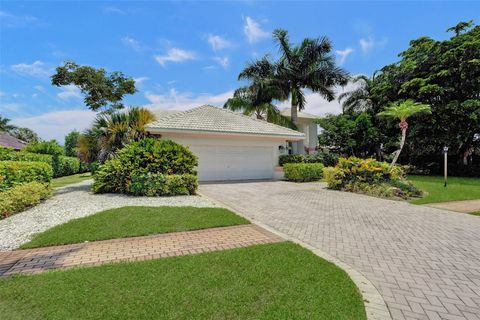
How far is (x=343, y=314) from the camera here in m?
2.77

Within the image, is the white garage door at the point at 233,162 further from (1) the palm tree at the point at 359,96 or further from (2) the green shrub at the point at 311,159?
(1) the palm tree at the point at 359,96

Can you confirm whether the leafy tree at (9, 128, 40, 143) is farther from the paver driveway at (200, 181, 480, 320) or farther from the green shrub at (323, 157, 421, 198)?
the green shrub at (323, 157, 421, 198)

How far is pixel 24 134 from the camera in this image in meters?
45.4

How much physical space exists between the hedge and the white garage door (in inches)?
368

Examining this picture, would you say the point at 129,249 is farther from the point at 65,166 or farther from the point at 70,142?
the point at 70,142

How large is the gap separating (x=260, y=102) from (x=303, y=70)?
4.73 metres

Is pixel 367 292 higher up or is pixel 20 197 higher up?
pixel 20 197

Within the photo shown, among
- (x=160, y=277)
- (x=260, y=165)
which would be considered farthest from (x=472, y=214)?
(x=260, y=165)

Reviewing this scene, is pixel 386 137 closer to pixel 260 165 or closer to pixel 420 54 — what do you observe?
pixel 420 54

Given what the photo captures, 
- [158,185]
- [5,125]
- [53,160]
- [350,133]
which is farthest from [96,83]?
[5,125]

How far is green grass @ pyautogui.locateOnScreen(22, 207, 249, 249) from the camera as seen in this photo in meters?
5.29

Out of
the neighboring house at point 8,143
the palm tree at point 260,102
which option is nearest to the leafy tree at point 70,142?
the neighboring house at point 8,143

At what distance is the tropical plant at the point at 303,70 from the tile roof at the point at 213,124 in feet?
19.5

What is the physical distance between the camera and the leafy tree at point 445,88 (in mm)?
18250
